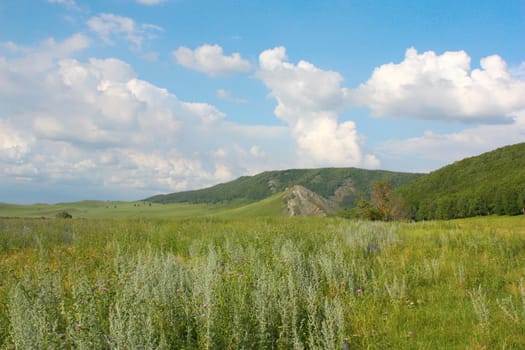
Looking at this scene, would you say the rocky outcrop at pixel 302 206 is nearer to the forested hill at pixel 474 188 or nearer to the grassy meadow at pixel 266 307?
the forested hill at pixel 474 188

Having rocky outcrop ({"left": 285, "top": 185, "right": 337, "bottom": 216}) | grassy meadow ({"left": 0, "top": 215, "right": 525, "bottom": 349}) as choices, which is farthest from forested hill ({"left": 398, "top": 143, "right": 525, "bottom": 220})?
grassy meadow ({"left": 0, "top": 215, "right": 525, "bottom": 349})

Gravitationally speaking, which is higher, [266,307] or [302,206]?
[266,307]

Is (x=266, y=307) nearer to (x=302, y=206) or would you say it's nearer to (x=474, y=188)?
(x=474, y=188)

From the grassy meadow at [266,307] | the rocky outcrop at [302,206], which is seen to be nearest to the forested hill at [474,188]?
the rocky outcrop at [302,206]

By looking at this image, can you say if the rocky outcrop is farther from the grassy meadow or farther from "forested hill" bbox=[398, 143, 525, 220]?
the grassy meadow

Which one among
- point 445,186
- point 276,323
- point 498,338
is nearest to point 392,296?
point 498,338

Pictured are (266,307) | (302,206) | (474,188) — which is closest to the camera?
(266,307)

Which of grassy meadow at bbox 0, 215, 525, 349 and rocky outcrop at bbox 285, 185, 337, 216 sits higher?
grassy meadow at bbox 0, 215, 525, 349

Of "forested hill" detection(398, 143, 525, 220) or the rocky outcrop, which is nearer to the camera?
"forested hill" detection(398, 143, 525, 220)

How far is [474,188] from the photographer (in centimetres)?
11650

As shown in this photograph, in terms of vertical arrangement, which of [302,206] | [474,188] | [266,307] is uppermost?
[266,307]

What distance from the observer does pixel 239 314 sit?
13.1 feet

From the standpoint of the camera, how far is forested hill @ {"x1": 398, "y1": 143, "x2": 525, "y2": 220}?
93562 millimetres

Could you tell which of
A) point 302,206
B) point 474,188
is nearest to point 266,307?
point 474,188
